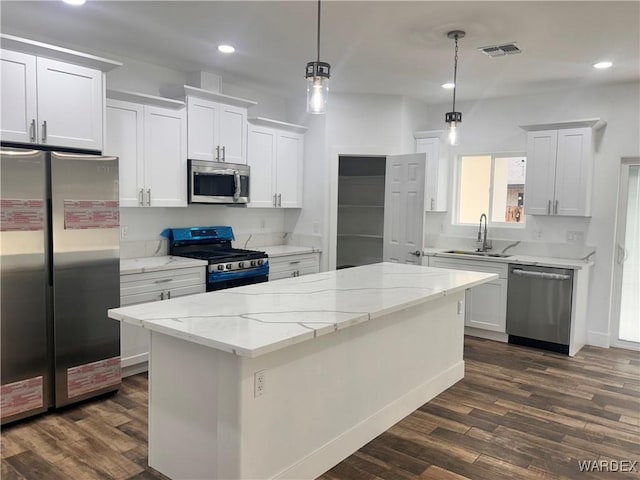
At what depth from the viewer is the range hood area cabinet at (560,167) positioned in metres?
4.79

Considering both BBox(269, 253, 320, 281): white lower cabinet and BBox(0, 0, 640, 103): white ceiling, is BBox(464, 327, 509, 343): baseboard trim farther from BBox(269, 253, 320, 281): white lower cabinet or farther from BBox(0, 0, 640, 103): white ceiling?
BBox(0, 0, 640, 103): white ceiling

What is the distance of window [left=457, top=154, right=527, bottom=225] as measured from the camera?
5.58 m

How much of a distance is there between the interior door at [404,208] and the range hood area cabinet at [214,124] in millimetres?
1707

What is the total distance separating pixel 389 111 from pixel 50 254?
153 inches

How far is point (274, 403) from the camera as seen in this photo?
226cm

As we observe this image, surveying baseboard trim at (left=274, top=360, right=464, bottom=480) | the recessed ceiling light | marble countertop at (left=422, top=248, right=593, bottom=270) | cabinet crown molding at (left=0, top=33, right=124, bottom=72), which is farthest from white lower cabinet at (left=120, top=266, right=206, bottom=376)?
the recessed ceiling light

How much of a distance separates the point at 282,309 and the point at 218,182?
252 centimetres

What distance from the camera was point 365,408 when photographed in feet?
9.52

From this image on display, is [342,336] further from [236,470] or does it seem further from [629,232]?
[629,232]

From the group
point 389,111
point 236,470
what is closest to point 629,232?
point 389,111

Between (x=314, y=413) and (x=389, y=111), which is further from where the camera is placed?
(x=389, y=111)

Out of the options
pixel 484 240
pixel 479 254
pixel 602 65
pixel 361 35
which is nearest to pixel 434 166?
pixel 484 240

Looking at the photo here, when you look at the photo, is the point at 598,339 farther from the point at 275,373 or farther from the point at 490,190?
the point at 275,373

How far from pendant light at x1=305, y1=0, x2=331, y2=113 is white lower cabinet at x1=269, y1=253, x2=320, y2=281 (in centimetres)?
255
